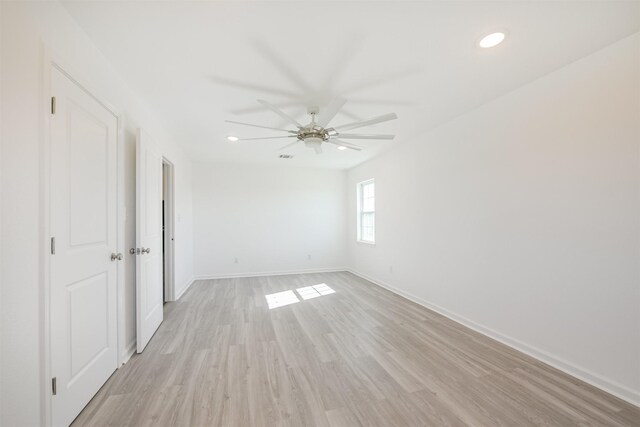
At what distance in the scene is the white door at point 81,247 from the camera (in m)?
1.44

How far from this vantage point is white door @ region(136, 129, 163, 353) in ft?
7.74

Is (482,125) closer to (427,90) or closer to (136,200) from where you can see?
(427,90)

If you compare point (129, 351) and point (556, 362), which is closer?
point (556, 362)

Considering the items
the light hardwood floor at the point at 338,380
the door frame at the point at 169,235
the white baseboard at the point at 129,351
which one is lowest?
the light hardwood floor at the point at 338,380

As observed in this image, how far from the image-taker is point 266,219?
5789 millimetres

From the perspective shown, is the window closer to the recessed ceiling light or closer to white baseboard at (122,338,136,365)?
the recessed ceiling light

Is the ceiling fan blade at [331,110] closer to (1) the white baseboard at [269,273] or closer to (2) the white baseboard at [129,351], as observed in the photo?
(2) the white baseboard at [129,351]

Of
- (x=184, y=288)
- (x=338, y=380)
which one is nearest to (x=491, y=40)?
(x=338, y=380)

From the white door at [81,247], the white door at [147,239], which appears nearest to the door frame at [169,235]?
the white door at [147,239]

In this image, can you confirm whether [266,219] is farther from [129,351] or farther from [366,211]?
[129,351]

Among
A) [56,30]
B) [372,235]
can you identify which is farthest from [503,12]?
[372,235]

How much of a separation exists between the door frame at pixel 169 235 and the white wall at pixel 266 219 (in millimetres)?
1406

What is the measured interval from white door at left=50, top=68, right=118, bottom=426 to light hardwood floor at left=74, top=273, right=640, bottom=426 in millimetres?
232

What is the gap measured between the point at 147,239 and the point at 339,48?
8.03ft
